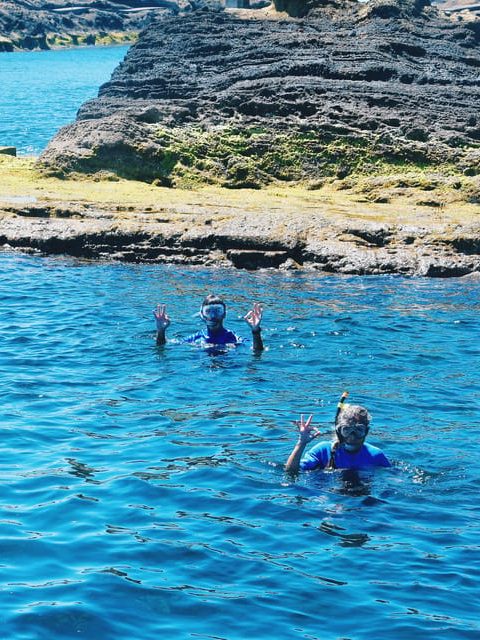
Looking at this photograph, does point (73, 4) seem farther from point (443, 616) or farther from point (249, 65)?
point (443, 616)

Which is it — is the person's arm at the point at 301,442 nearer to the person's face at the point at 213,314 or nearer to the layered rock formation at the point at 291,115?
the person's face at the point at 213,314

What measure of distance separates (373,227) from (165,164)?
7.20 m

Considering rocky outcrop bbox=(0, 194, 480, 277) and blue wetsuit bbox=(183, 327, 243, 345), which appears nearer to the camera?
blue wetsuit bbox=(183, 327, 243, 345)

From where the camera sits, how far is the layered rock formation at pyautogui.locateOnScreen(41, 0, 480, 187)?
2652 cm

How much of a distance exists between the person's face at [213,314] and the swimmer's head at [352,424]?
5188mm

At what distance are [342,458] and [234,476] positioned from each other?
1.21m

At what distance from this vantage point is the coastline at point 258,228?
70.9 ft

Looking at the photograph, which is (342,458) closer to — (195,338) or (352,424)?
(352,424)

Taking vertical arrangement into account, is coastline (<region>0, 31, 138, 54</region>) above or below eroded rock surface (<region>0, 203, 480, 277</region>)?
above

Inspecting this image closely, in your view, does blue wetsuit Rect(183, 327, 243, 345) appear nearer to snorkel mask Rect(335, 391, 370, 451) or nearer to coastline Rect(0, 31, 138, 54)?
snorkel mask Rect(335, 391, 370, 451)

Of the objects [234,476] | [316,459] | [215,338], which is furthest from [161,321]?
[316,459]

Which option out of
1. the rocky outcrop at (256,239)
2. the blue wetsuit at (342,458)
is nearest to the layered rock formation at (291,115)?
the rocky outcrop at (256,239)

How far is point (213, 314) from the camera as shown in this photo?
53.2 feet

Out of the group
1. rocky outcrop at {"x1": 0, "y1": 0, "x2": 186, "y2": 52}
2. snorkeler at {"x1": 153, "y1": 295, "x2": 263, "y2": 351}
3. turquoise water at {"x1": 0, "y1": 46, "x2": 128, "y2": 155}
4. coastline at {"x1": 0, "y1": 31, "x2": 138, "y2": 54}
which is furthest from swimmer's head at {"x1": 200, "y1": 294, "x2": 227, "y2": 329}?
rocky outcrop at {"x1": 0, "y1": 0, "x2": 186, "y2": 52}
